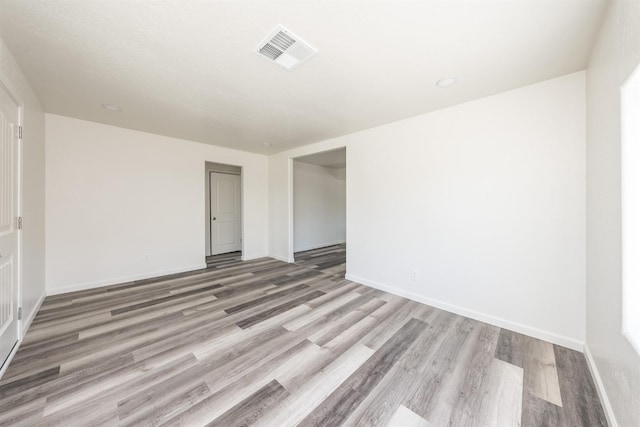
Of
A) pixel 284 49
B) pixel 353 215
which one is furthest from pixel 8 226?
pixel 353 215

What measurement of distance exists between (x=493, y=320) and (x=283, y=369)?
2.22 meters

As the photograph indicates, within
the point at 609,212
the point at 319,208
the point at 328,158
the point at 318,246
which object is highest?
the point at 328,158

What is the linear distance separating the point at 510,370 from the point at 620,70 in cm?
205

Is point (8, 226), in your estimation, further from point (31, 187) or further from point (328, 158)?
point (328, 158)

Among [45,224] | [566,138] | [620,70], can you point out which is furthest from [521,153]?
[45,224]

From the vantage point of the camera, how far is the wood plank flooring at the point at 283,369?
137 cm

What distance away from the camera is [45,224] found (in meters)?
2.97

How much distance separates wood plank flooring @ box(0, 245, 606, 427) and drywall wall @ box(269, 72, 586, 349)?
342 mm

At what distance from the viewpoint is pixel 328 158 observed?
5.61 m

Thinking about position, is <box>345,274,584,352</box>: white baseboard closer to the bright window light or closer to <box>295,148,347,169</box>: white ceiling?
the bright window light

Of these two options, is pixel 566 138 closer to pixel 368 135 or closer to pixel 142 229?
pixel 368 135

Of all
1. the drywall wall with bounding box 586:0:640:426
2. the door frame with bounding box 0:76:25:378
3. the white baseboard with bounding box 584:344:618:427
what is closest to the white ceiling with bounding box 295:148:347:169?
the drywall wall with bounding box 586:0:640:426

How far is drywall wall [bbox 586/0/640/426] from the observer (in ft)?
3.73

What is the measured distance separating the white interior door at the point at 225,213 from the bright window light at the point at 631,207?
614 centimetres
